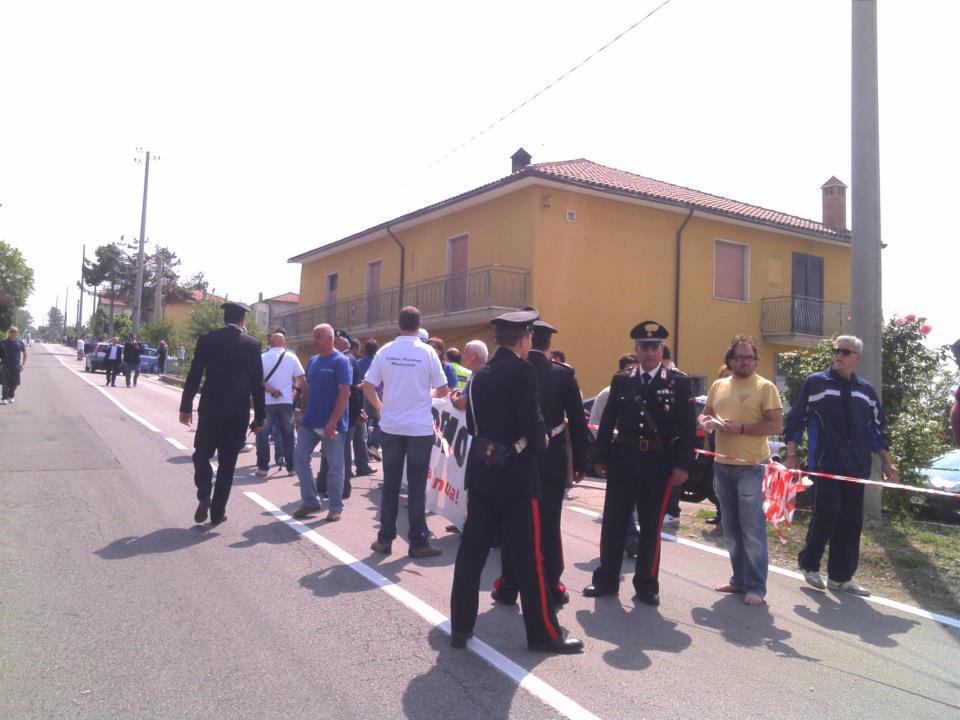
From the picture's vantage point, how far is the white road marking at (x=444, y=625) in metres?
3.80

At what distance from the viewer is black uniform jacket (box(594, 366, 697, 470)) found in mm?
5578

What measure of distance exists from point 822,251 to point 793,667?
24775 millimetres

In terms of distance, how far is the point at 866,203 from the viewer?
880 cm

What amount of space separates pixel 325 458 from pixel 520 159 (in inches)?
833

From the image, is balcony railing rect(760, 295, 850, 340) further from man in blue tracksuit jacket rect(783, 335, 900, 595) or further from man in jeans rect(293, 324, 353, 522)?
man in jeans rect(293, 324, 353, 522)

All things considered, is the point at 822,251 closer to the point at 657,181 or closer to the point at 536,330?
the point at 657,181

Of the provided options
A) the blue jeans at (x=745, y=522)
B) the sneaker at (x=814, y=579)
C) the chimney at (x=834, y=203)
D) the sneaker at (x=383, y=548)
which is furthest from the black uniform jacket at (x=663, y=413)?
the chimney at (x=834, y=203)

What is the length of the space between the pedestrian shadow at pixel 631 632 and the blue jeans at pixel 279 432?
583 centimetres

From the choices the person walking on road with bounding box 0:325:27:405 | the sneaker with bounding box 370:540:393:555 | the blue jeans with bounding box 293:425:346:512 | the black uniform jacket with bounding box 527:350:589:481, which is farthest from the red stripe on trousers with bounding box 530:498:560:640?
the person walking on road with bounding box 0:325:27:405

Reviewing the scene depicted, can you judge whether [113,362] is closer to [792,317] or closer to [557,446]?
[792,317]

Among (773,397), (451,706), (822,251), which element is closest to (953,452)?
(773,397)

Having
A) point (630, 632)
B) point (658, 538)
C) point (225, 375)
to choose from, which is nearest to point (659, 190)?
point (225, 375)

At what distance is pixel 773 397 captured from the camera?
5.89 meters

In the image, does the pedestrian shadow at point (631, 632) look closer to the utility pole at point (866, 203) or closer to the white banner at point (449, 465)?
the white banner at point (449, 465)
